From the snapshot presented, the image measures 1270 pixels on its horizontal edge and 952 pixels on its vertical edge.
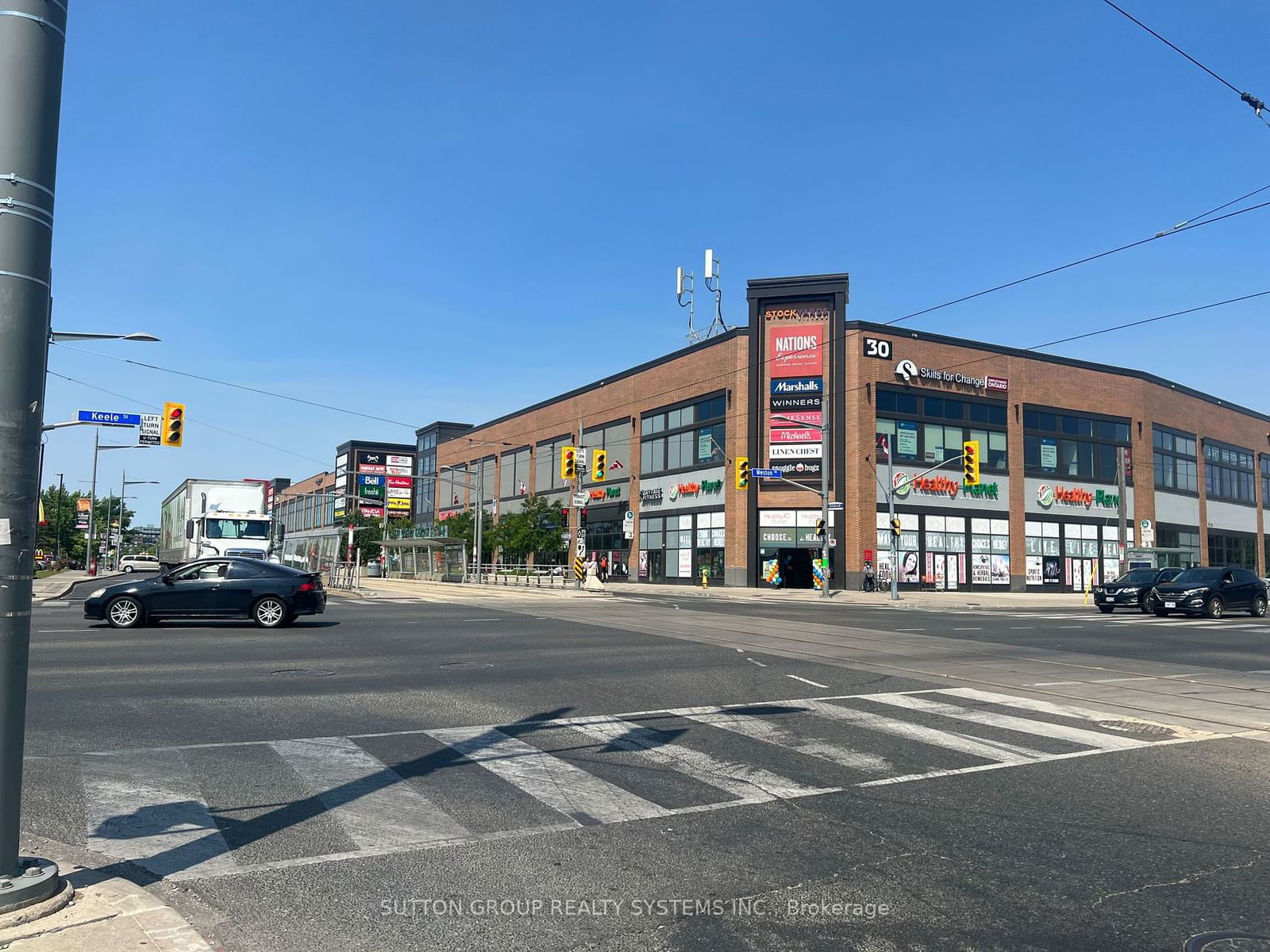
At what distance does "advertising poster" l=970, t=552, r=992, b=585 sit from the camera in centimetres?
5612

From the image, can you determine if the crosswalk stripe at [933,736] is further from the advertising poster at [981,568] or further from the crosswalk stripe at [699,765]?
the advertising poster at [981,568]

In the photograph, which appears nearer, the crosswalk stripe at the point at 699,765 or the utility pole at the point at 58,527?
the crosswalk stripe at the point at 699,765

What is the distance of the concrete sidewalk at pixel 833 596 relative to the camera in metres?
39.7

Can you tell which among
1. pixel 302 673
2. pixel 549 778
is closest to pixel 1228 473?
pixel 302 673

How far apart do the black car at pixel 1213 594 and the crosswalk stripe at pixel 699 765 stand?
90.0ft

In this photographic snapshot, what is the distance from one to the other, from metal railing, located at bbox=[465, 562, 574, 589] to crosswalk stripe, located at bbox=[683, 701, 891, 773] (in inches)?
1667

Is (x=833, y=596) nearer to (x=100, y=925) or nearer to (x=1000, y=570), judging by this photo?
(x=1000, y=570)

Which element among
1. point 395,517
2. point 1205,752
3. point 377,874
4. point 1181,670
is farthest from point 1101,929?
point 395,517

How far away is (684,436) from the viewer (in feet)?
200

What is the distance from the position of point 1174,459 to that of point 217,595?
64748 mm

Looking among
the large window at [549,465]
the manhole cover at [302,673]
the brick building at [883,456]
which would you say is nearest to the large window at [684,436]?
the brick building at [883,456]

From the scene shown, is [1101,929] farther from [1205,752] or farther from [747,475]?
[747,475]

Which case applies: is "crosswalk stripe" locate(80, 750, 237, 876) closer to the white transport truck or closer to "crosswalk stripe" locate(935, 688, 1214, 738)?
"crosswalk stripe" locate(935, 688, 1214, 738)

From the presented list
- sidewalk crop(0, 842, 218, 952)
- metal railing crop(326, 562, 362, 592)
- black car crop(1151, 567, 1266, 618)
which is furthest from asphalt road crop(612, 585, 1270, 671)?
metal railing crop(326, 562, 362, 592)
